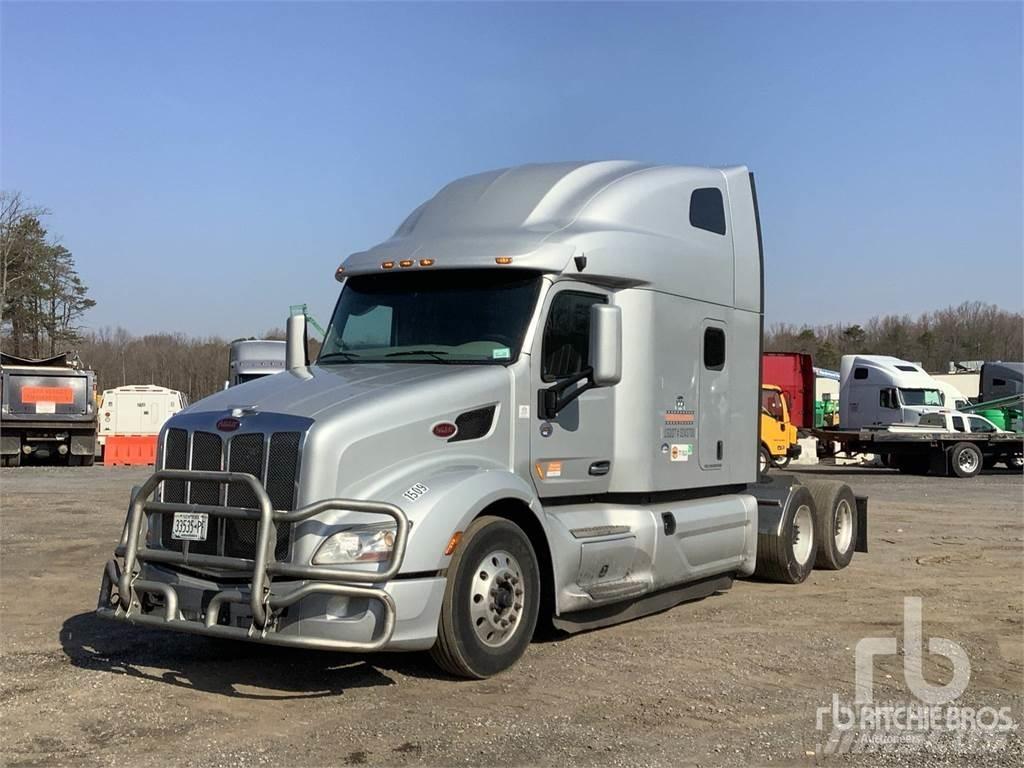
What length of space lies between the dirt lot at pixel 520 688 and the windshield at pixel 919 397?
78.2 feet

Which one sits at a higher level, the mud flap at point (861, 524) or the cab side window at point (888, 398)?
the cab side window at point (888, 398)

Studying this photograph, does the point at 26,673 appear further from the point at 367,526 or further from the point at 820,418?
the point at 820,418

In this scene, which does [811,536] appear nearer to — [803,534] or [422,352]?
[803,534]

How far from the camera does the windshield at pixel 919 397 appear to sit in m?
32.7

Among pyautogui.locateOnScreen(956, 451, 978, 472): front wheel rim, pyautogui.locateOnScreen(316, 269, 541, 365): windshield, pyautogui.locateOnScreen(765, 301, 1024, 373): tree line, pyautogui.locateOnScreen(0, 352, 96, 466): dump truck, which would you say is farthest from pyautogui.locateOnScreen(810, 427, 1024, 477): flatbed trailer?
pyautogui.locateOnScreen(765, 301, 1024, 373): tree line

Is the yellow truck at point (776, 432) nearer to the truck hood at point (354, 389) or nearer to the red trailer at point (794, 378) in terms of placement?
the red trailer at point (794, 378)

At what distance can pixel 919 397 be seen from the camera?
32.8 m

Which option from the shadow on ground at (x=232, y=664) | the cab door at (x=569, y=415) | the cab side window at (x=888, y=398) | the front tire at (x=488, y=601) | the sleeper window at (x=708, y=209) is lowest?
the shadow on ground at (x=232, y=664)

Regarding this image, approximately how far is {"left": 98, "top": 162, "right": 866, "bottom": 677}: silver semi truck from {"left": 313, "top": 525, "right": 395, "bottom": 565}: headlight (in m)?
0.01

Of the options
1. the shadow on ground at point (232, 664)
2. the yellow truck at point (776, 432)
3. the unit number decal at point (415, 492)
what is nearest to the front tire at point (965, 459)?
the yellow truck at point (776, 432)

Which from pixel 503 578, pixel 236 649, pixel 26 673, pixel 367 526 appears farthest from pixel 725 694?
pixel 26 673

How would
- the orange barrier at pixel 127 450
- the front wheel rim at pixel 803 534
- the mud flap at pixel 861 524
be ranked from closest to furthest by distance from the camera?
the front wheel rim at pixel 803 534
the mud flap at pixel 861 524
the orange barrier at pixel 127 450

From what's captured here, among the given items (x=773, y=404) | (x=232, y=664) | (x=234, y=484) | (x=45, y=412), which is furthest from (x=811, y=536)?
(x=45, y=412)

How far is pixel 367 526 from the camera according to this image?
5.76 metres
